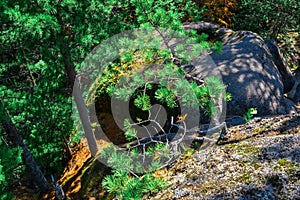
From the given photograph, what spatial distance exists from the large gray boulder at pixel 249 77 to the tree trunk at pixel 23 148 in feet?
13.5

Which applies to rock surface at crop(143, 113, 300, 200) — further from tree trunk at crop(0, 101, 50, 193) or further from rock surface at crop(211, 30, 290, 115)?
tree trunk at crop(0, 101, 50, 193)

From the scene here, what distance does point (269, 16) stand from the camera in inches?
435

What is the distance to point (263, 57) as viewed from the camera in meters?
7.34

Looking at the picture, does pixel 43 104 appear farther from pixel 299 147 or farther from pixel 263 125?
pixel 299 147

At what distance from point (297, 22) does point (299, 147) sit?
10726 millimetres

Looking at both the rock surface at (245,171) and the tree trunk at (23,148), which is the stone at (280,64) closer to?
the rock surface at (245,171)

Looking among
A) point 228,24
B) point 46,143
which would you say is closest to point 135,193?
point 46,143

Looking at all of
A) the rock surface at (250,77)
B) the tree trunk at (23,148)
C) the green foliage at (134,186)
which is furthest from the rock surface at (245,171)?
the tree trunk at (23,148)

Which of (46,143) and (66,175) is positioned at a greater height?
(46,143)

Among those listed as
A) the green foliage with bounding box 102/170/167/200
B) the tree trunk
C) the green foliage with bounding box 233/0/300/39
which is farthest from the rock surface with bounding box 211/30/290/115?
the tree trunk

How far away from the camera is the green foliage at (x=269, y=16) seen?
1040 cm

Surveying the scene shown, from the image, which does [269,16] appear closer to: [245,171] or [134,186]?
[245,171]

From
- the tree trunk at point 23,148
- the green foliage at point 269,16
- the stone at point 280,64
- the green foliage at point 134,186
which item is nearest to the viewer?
the green foliage at point 134,186

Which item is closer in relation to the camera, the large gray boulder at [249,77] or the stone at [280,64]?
the large gray boulder at [249,77]
